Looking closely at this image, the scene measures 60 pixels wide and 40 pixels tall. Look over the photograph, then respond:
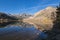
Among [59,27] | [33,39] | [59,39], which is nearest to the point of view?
[59,39]

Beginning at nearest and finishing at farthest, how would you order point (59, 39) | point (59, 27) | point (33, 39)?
point (59, 39) < point (33, 39) < point (59, 27)

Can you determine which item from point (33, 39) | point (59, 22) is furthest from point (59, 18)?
point (33, 39)

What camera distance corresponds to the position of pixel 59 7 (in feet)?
238

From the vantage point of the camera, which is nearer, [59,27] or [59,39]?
[59,39]

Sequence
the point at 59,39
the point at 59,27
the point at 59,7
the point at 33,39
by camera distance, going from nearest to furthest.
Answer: the point at 59,39
the point at 33,39
the point at 59,27
the point at 59,7

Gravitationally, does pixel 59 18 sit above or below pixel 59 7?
below

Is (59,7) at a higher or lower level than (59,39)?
higher

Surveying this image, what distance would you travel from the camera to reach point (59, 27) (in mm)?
66875

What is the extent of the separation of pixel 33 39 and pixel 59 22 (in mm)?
20346

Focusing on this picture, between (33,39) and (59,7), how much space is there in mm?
27047

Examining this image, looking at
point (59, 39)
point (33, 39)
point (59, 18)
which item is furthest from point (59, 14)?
point (59, 39)

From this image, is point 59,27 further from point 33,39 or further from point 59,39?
point 59,39

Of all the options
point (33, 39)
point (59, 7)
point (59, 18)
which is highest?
point (59, 7)

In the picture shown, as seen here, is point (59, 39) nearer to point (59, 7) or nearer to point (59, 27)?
point (59, 27)
